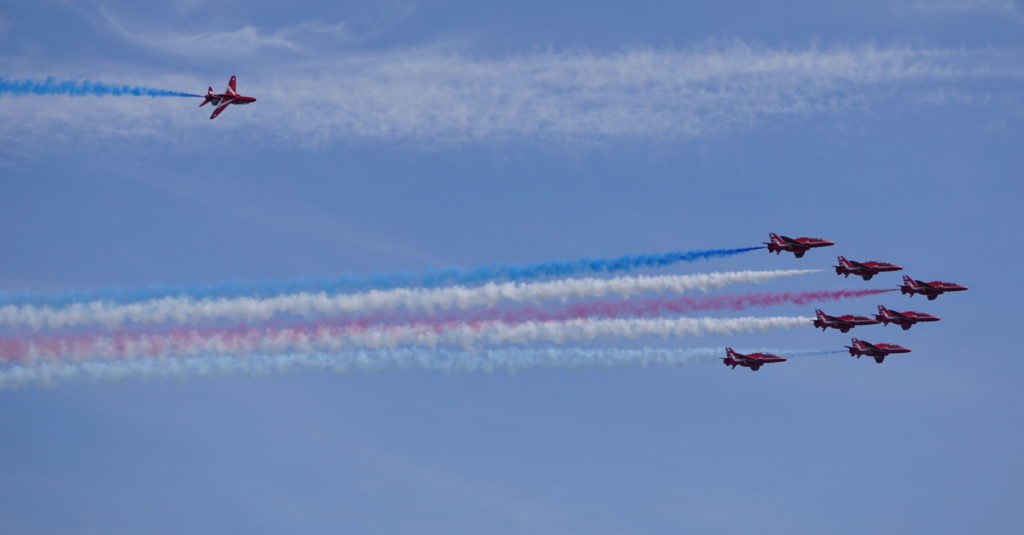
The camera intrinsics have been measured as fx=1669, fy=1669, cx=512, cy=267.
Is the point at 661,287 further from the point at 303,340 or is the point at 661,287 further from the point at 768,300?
the point at 303,340

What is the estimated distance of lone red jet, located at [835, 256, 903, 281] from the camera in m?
124

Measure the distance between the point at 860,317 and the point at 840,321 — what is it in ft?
7.94

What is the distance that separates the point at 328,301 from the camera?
109 m


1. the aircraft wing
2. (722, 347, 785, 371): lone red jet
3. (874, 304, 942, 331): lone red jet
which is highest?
the aircraft wing

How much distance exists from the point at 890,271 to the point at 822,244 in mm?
7576

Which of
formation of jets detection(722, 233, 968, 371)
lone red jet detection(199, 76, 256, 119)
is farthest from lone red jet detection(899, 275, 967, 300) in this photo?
lone red jet detection(199, 76, 256, 119)

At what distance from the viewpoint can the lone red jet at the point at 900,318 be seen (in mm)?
128425

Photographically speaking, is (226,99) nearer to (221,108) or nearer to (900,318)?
(221,108)

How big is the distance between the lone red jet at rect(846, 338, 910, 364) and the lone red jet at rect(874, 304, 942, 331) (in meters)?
1.85

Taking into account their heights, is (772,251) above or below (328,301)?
above

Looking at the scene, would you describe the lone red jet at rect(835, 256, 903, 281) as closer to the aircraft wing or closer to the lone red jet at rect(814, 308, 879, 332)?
the lone red jet at rect(814, 308, 879, 332)

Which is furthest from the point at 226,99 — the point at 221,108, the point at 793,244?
the point at 793,244

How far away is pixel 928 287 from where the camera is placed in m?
126

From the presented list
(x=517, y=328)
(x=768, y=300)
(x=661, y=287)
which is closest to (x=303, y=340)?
(x=517, y=328)
